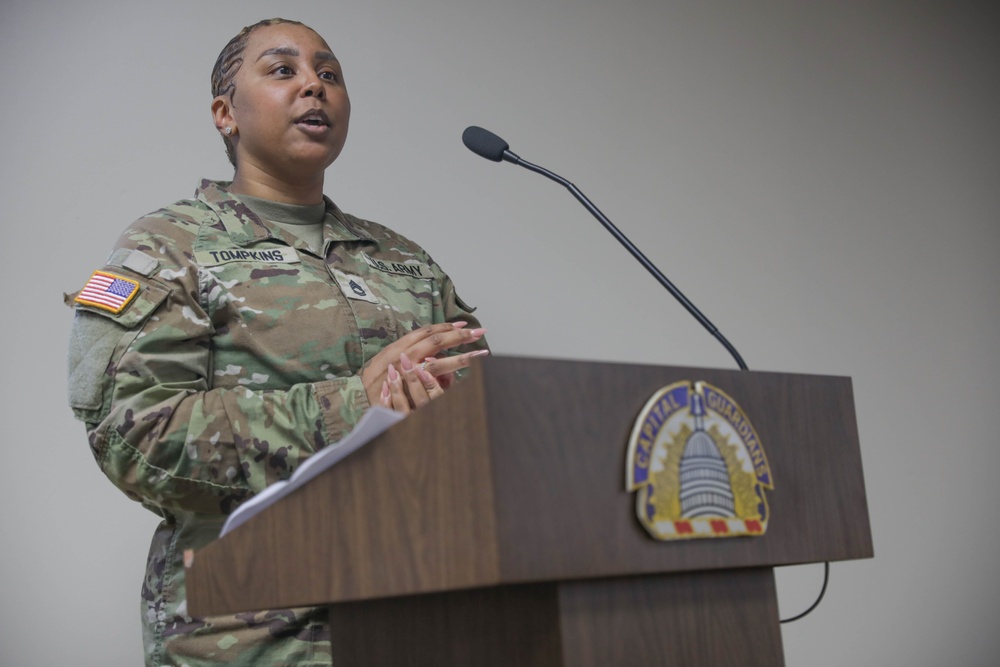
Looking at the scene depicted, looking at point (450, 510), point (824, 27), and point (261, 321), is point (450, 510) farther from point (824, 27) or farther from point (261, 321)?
point (824, 27)

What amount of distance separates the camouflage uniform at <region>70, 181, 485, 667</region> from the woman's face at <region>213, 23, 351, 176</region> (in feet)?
0.37

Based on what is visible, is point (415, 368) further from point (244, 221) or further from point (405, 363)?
point (244, 221)

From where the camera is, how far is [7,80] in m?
2.10

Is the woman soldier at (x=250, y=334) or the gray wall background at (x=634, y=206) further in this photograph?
the gray wall background at (x=634, y=206)

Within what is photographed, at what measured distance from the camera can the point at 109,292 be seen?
4.70 ft

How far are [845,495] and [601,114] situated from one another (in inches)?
65.5

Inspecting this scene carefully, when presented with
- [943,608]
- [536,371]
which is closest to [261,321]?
[536,371]

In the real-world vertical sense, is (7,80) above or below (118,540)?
above

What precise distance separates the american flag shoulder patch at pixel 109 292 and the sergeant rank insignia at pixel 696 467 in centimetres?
83

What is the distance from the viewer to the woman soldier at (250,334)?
1332 mm

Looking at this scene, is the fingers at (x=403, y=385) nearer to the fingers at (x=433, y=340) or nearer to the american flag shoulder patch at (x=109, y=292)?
the fingers at (x=433, y=340)

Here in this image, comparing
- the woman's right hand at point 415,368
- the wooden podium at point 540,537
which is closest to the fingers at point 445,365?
the woman's right hand at point 415,368

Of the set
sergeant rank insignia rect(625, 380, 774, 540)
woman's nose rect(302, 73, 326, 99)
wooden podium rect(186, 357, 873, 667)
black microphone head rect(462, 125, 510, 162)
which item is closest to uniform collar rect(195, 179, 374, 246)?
woman's nose rect(302, 73, 326, 99)

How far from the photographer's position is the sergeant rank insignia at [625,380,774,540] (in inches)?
34.2
